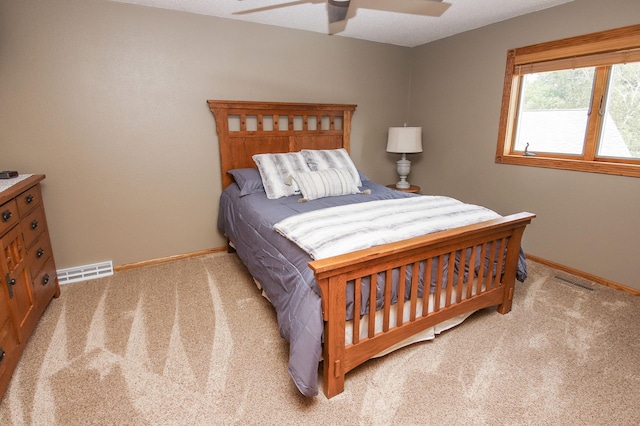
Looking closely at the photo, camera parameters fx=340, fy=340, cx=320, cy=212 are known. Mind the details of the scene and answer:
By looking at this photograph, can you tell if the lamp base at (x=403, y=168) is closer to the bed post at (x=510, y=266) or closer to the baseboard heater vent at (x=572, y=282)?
the baseboard heater vent at (x=572, y=282)

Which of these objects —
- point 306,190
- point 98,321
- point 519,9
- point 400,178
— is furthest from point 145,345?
point 519,9

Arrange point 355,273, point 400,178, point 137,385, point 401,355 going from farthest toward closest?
point 400,178 → point 401,355 → point 137,385 → point 355,273

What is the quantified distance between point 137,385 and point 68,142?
1.99 meters

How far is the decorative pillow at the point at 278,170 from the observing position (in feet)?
9.30

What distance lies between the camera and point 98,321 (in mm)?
2199

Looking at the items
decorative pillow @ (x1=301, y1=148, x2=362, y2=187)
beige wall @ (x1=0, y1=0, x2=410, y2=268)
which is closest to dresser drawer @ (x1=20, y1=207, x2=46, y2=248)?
beige wall @ (x1=0, y1=0, x2=410, y2=268)

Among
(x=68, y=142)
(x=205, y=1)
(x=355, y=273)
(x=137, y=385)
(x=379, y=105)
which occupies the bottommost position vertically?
(x=137, y=385)

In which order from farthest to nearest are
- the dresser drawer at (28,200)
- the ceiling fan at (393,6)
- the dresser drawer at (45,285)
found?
1. the ceiling fan at (393,6)
2. the dresser drawer at (45,285)
3. the dresser drawer at (28,200)

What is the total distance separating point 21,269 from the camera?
75.4 inches

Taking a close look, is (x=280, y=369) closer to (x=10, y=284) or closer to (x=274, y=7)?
(x=10, y=284)

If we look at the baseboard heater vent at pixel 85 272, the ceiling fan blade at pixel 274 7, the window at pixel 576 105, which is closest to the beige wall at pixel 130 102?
the baseboard heater vent at pixel 85 272

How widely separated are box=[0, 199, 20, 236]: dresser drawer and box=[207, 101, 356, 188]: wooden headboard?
5.15 ft

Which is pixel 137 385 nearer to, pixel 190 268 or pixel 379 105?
pixel 190 268

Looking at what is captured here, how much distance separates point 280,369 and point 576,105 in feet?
10.0
